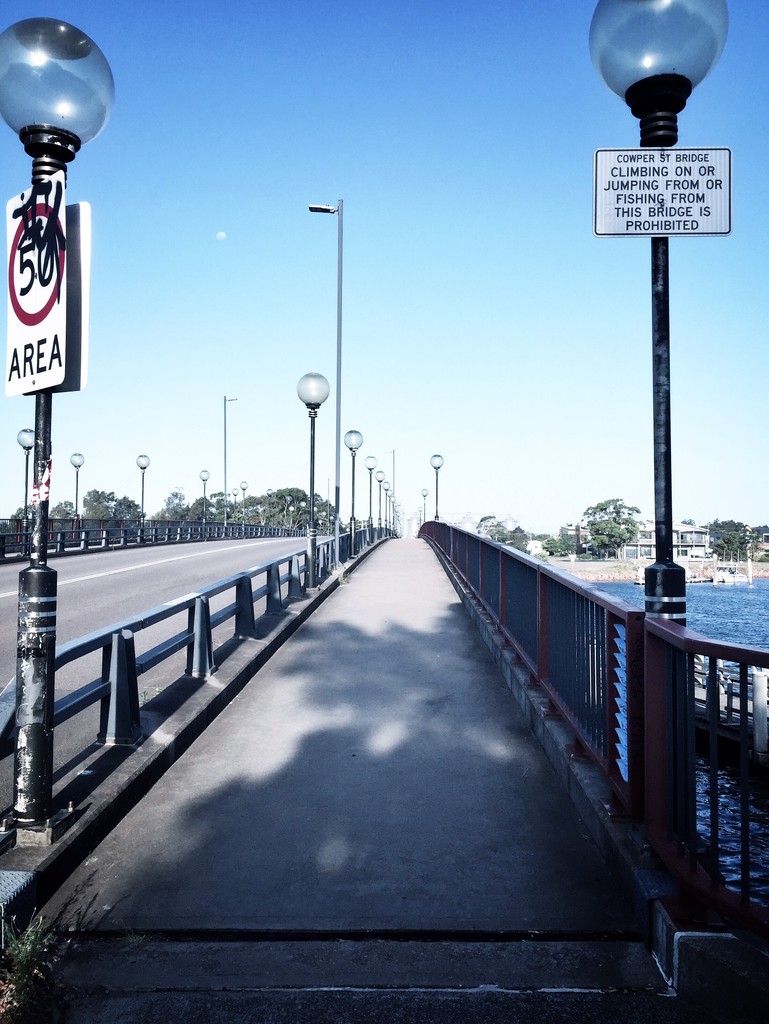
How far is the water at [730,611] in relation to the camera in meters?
76.8

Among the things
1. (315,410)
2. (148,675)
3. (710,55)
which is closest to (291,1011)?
(710,55)

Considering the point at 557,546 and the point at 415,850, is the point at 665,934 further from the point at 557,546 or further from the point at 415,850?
the point at 557,546

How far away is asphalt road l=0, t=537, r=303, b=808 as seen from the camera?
628cm

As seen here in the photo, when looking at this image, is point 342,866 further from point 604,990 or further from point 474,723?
point 474,723

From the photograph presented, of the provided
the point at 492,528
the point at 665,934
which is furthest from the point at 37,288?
the point at 492,528

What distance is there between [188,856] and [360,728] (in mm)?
2544

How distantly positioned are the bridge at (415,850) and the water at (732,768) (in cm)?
60

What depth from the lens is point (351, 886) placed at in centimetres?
388

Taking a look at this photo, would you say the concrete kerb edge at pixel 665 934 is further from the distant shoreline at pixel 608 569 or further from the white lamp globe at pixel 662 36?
the distant shoreline at pixel 608 569

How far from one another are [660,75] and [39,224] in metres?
3.42

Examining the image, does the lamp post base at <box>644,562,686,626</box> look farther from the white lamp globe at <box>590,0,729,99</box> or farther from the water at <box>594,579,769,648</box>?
the water at <box>594,579,769,648</box>

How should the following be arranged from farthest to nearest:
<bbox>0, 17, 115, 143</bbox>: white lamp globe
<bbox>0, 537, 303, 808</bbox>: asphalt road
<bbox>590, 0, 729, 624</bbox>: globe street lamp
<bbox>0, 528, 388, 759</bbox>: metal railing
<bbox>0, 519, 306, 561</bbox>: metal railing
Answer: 1. <bbox>0, 519, 306, 561</bbox>: metal railing
2. <bbox>0, 537, 303, 808</bbox>: asphalt road
3. <bbox>0, 528, 388, 759</bbox>: metal railing
4. <bbox>590, 0, 729, 624</bbox>: globe street lamp
5. <bbox>0, 17, 115, 143</bbox>: white lamp globe

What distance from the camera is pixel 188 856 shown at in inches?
166

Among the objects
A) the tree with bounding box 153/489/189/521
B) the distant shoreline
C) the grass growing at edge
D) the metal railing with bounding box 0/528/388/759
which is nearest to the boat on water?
the distant shoreline
